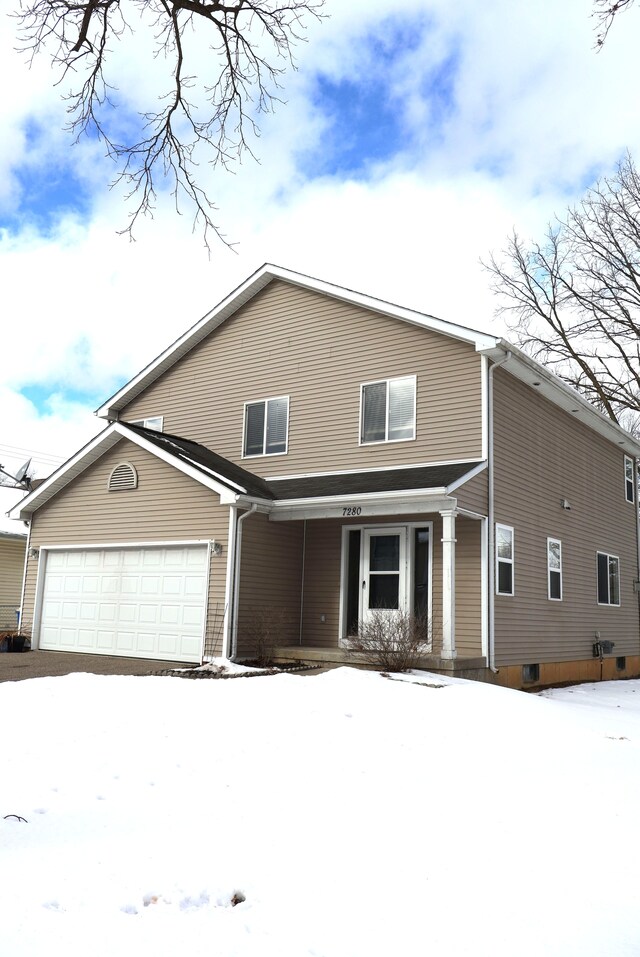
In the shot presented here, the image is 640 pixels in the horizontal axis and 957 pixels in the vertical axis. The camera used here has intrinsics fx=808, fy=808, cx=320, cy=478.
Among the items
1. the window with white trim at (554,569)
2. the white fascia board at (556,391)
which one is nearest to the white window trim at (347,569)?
the white fascia board at (556,391)

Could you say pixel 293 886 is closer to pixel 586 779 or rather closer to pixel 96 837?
pixel 96 837

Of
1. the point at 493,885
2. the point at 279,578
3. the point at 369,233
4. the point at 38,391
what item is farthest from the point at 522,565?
the point at 38,391

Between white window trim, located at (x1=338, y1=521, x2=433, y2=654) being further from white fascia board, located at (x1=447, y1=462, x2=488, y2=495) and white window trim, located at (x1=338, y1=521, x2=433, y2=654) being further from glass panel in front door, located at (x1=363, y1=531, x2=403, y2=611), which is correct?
white fascia board, located at (x1=447, y1=462, x2=488, y2=495)

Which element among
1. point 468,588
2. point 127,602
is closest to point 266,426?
point 127,602

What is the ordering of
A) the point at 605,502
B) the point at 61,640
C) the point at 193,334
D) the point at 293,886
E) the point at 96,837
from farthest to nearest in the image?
the point at 605,502 → the point at 193,334 → the point at 61,640 → the point at 96,837 → the point at 293,886

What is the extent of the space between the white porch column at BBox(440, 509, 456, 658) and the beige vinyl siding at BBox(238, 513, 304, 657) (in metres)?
3.37

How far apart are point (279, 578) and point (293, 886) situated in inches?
421

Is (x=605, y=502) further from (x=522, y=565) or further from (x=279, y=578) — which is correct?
(x=279, y=578)

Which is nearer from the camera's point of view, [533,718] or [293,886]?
[293,886]

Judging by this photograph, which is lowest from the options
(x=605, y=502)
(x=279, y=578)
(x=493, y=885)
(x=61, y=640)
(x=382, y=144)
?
(x=493, y=885)

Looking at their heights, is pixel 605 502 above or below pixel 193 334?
below

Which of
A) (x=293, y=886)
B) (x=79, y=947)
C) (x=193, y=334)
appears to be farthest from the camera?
(x=193, y=334)

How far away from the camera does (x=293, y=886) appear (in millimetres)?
4586

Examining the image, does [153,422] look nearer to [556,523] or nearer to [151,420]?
[151,420]
